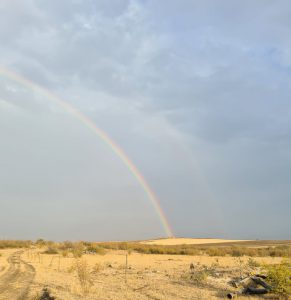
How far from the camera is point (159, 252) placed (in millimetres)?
61188

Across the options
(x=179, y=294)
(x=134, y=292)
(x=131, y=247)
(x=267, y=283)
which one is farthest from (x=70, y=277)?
(x=131, y=247)

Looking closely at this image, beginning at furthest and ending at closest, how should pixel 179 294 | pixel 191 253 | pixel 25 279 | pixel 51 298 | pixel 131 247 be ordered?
pixel 131 247 → pixel 191 253 → pixel 25 279 → pixel 179 294 → pixel 51 298

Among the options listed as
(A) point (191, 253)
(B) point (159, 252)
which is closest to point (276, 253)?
(A) point (191, 253)

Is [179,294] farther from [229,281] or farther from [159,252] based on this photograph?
[159,252]

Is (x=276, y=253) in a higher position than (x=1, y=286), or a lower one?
higher

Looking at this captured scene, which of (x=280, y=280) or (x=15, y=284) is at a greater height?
(x=15, y=284)

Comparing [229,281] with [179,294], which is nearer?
[179,294]

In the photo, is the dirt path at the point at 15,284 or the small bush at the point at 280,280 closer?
the small bush at the point at 280,280

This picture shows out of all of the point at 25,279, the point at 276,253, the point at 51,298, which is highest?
the point at 276,253

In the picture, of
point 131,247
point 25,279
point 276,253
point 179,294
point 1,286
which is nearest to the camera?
point 179,294

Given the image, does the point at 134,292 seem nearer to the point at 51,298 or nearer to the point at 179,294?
the point at 179,294

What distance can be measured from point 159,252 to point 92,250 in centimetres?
939

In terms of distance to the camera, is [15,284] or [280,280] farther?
[15,284]

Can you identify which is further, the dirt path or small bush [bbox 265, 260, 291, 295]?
the dirt path
